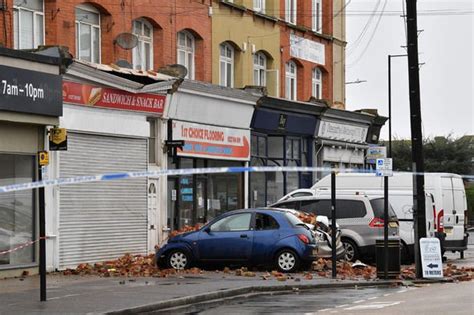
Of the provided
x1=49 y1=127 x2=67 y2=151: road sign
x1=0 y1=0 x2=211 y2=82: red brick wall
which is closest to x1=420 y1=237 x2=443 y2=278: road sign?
x1=49 y1=127 x2=67 y2=151: road sign

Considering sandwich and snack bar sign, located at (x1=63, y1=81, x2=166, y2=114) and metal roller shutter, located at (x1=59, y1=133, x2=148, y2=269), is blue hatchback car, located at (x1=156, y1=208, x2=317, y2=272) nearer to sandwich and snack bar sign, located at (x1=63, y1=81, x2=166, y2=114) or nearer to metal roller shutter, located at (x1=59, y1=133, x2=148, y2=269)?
metal roller shutter, located at (x1=59, y1=133, x2=148, y2=269)

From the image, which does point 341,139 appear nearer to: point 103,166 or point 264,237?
point 103,166

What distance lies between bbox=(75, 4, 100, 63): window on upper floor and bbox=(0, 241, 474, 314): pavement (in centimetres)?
685

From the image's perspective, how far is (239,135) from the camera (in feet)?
112

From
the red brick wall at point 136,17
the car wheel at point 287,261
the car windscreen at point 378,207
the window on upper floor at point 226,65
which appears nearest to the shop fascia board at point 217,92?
the red brick wall at point 136,17

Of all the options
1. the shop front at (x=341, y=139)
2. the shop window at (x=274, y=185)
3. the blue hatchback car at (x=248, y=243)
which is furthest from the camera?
the shop front at (x=341, y=139)

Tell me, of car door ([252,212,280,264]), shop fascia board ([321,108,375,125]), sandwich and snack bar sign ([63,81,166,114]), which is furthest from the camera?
shop fascia board ([321,108,375,125])

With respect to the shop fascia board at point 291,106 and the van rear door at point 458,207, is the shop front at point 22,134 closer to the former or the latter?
the shop fascia board at point 291,106

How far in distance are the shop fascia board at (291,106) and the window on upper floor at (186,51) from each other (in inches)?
114

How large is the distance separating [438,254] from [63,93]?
922 centimetres

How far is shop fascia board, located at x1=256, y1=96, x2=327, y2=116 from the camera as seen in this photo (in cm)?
3531

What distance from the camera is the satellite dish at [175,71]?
29.2 metres

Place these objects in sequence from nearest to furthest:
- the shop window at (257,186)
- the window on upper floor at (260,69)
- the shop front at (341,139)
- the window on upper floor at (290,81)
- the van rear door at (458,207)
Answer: the van rear door at (458,207)
the shop window at (257,186)
the window on upper floor at (260,69)
the window on upper floor at (290,81)
the shop front at (341,139)

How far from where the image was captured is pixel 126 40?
28094 millimetres
